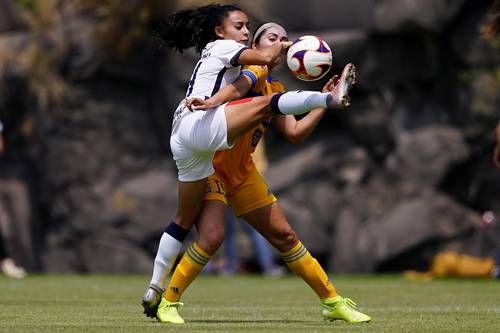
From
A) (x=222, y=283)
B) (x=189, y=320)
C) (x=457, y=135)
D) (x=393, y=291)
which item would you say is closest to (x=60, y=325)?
(x=189, y=320)

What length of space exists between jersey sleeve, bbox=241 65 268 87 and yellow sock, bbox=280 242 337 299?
3.41 feet

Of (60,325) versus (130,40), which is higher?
(60,325)

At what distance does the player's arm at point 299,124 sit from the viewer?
6988mm

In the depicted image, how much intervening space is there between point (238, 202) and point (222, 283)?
599 centimetres

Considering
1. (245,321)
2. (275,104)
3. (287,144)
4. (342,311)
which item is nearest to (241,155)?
(275,104)

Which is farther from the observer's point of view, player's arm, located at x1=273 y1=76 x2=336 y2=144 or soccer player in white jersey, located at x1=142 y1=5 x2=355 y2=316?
player's arm, located at x1=273 y1=76 x2=336 y2=144

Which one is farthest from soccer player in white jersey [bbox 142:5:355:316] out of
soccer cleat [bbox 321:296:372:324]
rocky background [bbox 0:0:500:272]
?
rocky background [bbox 0:0:500:272]

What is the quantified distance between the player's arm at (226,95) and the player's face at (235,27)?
12.0 inches

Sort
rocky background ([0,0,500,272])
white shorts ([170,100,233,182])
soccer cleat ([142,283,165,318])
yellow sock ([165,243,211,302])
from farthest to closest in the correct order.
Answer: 1. rocky background ([0,0,500,272])
2. yellow sock ([165,243,211,302])
3. soccer cleat ([142,283,165,318])
4. white shorts ([170,100,233,182])

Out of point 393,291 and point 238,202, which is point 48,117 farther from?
point 238,202

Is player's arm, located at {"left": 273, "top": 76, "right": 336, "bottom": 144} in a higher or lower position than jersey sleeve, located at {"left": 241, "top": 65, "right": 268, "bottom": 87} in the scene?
lower

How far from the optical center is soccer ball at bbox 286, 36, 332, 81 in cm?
687

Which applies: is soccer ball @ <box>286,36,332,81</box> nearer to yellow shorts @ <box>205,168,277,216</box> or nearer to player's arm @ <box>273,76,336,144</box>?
player's arm @ <box>273,76,336,144</box>

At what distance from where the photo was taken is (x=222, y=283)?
1301cm
